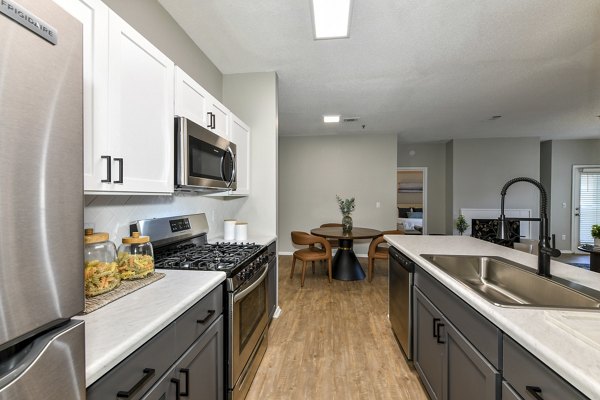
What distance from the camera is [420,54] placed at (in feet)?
8.55

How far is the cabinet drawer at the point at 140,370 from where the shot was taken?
0.70 meters

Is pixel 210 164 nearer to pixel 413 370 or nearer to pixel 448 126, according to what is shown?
pixel 413 370

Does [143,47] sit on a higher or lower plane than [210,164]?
higher

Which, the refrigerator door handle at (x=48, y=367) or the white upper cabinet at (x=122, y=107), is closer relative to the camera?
the refrigerator door handle at (x=48, y=367)

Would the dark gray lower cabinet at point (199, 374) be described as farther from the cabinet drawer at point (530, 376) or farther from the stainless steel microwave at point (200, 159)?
the cabinet drawer at point (530, 376)

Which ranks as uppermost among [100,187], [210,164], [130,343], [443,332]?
[210,164]

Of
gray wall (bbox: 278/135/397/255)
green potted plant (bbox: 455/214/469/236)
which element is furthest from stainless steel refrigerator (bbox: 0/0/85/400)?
green potted plant (bbox: 455/214/469/236)

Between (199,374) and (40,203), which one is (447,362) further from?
(40,203)

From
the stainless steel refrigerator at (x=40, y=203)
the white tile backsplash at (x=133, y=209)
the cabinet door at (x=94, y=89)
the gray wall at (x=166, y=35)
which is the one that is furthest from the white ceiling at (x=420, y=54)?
the stainless steel refrigerator at (x=40, y=203)

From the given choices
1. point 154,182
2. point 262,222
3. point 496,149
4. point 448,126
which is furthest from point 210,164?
point 496,149

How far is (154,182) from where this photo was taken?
1.41 m

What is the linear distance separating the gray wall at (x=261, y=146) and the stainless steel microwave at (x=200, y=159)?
0.72m

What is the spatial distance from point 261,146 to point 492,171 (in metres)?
5.75

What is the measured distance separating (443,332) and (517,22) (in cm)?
231
